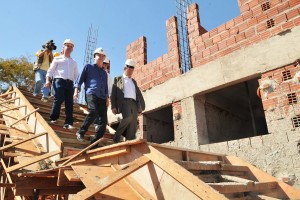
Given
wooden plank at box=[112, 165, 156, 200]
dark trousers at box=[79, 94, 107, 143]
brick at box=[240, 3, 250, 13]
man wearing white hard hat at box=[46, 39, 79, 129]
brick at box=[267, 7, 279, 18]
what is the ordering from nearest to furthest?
1. wooden plank at box=[112, 165, 156, 200]
2. dark trousers at box=[79, 94, 107, 143]
3. man wearing white hard hat at box=[46, 39, 79, 129]
4. brick at box=[267, 7, 279, 18]
5. brick at box=[240, 3, 250, 13]

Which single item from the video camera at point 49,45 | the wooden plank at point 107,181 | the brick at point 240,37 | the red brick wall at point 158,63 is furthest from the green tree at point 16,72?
the wooden plank at point 107,181

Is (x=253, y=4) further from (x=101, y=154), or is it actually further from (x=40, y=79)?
(x=40, y=79)

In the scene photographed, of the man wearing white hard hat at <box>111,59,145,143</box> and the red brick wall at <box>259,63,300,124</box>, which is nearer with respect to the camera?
the red brick wall at <box>259,63,300,124</box>

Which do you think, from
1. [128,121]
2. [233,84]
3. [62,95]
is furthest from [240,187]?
[62,95]

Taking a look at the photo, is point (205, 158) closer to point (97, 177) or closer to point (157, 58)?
point (97, 177)

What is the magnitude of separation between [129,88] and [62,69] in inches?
53.2

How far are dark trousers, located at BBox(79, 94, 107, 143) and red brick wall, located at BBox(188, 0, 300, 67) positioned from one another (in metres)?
2.80

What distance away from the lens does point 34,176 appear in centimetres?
400

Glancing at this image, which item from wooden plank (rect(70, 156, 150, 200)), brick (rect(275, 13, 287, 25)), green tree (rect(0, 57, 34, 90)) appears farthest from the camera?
green tree (rect(0, 57, 34, 90))

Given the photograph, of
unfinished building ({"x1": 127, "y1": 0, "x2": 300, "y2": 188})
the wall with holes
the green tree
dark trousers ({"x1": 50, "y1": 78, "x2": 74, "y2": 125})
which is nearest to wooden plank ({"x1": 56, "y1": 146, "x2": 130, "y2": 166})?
dark trousers ({"x1": 50, "y1": 78, "x2": 74, "y2": 125})

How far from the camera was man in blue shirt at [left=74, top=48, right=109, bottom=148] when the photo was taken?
14.8 feet

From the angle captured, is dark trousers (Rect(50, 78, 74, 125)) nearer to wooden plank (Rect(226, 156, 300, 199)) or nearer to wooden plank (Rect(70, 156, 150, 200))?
wooden plank (Rect(70, 156, 150, 200))

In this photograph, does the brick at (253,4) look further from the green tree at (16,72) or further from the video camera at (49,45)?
the green tree at (16,72)

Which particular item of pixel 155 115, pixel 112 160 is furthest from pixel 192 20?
pixel 112 160
